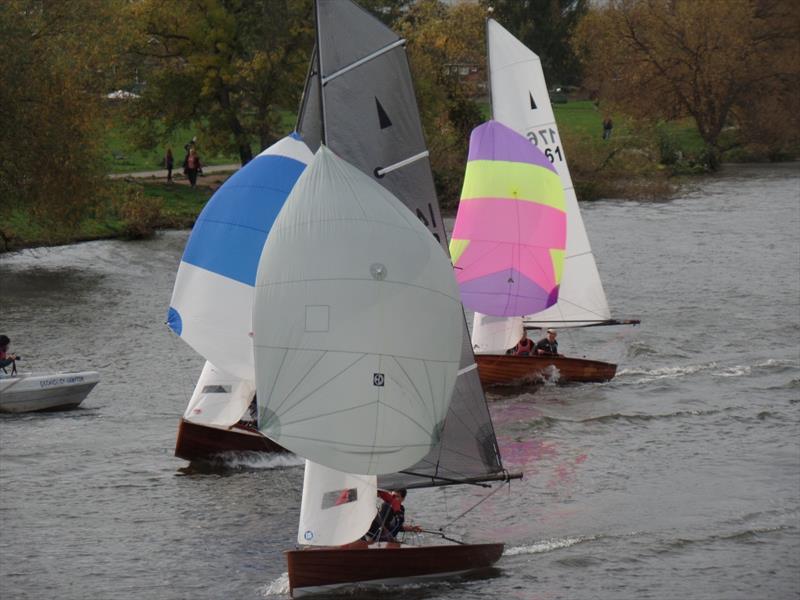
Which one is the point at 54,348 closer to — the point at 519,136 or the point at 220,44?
the point at 519,136

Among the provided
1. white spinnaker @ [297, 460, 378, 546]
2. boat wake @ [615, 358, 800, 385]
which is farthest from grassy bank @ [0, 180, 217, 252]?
white spinnaker @ [297, 460, 378, 546]

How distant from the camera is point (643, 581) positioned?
2258 cm

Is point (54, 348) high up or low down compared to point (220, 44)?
down

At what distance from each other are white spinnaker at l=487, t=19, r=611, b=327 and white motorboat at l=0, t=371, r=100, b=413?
11518mm

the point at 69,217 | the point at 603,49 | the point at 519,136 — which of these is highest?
the point at 603,49

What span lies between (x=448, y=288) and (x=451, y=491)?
325 inches

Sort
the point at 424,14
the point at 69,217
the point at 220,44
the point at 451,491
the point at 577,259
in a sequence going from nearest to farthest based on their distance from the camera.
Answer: the point at 451,491, the point at 577,259, the point at 69,217, the point at 220,44, the point at 424,14

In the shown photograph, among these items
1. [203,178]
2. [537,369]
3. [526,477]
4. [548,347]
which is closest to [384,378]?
[526,477]

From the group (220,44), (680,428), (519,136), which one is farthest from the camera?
(220,44)

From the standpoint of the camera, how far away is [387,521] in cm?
2083

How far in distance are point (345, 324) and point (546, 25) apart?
263ft

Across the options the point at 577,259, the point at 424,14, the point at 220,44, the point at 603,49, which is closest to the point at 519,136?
the point at 577,259

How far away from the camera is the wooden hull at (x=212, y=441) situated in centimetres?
2744

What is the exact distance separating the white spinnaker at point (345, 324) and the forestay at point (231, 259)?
6.04 m
